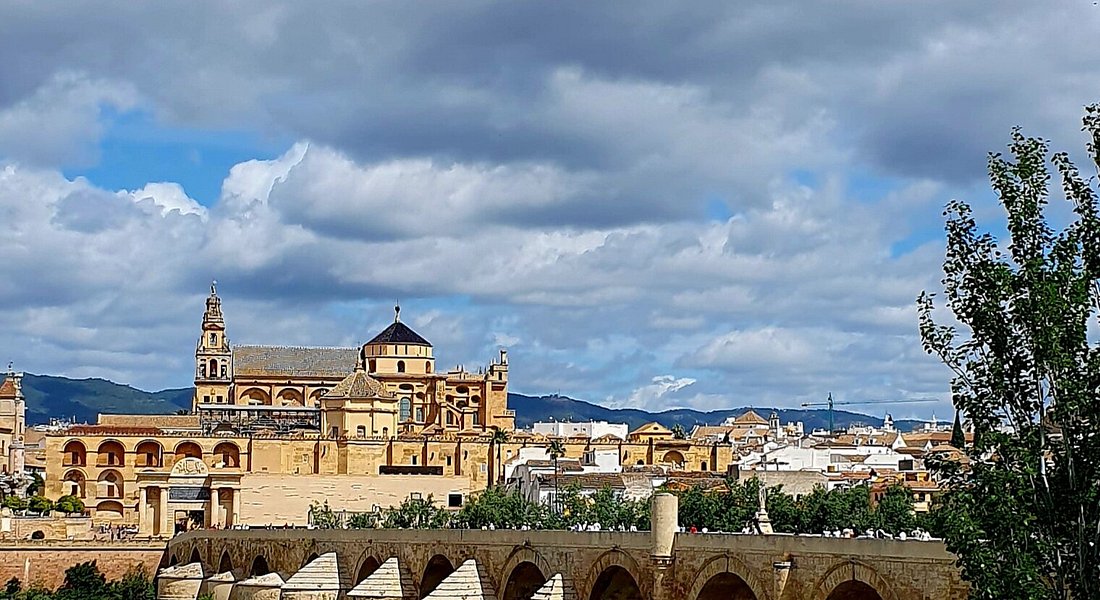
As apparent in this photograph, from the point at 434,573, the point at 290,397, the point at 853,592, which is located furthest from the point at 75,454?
the point at 853,592

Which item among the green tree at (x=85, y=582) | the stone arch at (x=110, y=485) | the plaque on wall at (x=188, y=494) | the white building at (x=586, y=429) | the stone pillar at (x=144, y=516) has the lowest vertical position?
A: the green tree at (x=85, y=582)

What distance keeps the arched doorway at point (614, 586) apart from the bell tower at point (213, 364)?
82.9 metres

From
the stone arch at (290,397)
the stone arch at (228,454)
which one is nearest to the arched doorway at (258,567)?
the stone arch at (228,454)

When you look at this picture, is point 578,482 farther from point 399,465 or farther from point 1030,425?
point 1030,425

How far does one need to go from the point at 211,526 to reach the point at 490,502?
59.7ft

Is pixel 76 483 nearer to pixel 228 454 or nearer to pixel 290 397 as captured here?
pixel 228 454

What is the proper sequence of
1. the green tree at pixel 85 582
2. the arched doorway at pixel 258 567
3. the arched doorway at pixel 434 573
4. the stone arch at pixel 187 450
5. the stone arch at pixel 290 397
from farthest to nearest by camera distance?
1. the stone arch at pixel 290 397
2. the stone arch at pixel 187 450
3. the green tree at pixel 85 582
4. the arched doorway at pixel 258 567
5. the arched doorway at pixel 434 573

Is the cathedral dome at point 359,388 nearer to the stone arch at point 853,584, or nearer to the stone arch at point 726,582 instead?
the stone arch at point 726,582

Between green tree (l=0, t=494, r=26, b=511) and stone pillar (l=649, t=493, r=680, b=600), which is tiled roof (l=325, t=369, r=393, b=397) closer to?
green tree (l=0, t=494, r=26, b=511)

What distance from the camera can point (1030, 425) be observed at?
2438 cm

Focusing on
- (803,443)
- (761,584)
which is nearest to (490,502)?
(761,584)

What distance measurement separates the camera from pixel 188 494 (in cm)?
8644

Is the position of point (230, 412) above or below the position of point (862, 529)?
above

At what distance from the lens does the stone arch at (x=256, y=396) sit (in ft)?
389
